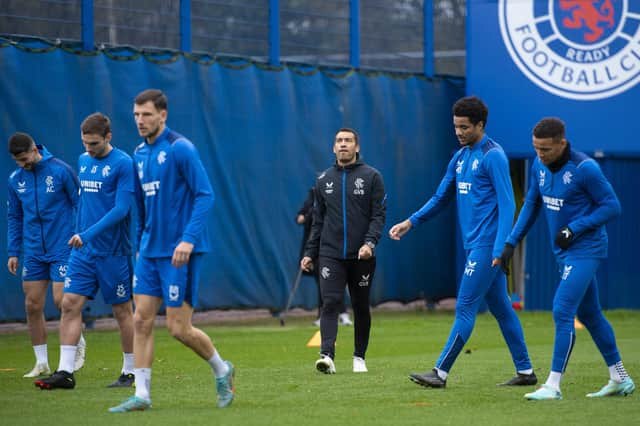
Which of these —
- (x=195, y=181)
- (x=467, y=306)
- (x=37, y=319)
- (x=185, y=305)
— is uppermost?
(x=195, y=181)

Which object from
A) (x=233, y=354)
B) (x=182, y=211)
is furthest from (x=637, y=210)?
(x=182, y=211)

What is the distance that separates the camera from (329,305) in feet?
36.2

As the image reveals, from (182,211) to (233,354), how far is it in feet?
17.7

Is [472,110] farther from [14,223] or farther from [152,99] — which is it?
[14,223]

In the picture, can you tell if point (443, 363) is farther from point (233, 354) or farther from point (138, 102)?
point (233, 354)

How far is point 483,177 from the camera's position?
9.55 meters

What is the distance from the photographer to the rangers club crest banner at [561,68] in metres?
19.6

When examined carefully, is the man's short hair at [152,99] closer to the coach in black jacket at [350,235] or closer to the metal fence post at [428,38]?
the coach in black jacket at [350,235]

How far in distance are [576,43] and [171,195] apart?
42.7 ft

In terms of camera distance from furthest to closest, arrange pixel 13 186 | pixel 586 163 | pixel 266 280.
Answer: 1. pixel 266 280
2. pixel 13 186
3. pixel 586 163

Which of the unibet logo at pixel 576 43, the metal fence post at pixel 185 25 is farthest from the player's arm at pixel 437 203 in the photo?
the unibet logo at pixel 576 43

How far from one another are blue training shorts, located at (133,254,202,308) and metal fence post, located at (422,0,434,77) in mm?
14372

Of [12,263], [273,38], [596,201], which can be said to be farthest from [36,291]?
[273,38]

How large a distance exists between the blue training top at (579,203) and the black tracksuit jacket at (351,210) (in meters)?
2.18
